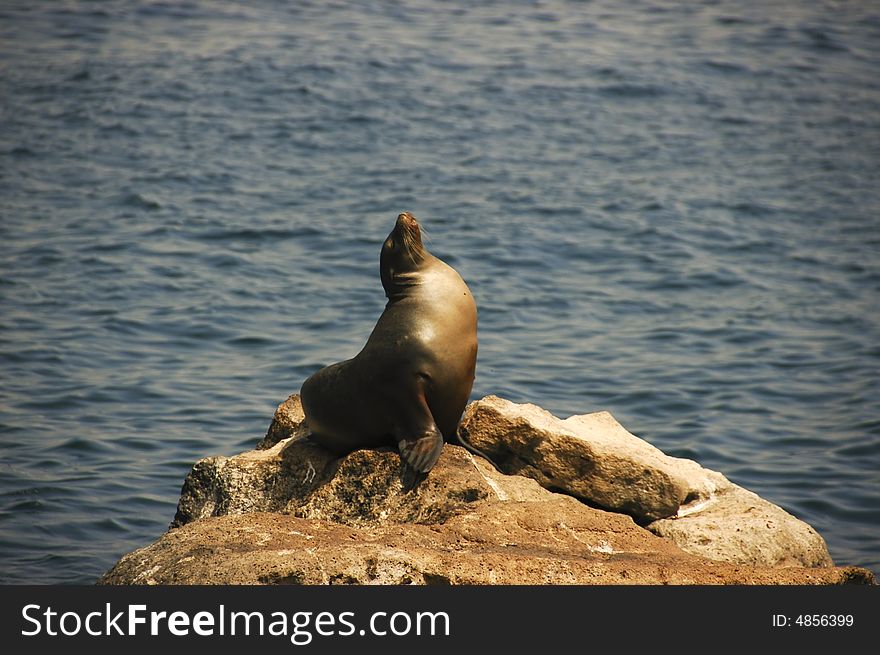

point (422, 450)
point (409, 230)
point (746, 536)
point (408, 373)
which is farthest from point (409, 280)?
point (746, 536)

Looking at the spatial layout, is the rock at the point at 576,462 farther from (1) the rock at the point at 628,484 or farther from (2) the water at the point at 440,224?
(2) the water at the point at 440,224

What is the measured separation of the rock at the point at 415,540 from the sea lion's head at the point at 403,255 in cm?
84

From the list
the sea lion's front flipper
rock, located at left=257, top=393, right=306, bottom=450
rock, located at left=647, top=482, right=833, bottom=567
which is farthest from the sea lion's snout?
rock, located at left=647, top=482, right=833, bottom=567

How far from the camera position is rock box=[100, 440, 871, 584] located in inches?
199

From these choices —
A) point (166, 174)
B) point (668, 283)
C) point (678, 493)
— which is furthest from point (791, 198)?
point (678, 493)

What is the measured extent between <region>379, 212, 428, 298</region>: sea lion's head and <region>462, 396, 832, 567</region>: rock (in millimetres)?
747

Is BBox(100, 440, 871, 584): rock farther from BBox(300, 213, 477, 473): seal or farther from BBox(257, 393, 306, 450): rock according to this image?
BBox(257, 393, 306, 450): rock

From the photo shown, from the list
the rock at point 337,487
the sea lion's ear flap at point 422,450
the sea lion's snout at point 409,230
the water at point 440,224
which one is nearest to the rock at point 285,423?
the rock at point 337,487

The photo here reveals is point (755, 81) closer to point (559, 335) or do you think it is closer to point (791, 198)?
point (791, 198)

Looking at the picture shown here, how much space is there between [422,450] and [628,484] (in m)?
1.04

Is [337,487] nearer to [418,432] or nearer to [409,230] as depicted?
[418,432]

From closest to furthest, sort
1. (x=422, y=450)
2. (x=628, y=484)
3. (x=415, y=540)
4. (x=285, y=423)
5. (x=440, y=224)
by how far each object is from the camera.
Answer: (x=415, y=540)
(x=422, y=450)
(x=628, y=484)
(x=285, y=423)
(x=440, y=224)

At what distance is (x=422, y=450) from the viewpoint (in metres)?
5.95

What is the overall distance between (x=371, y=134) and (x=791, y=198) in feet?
18.9
